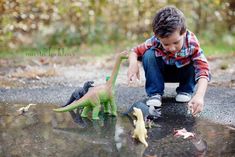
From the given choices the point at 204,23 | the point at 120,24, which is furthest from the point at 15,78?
the point at 204,23

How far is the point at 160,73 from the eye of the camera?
9.78ft

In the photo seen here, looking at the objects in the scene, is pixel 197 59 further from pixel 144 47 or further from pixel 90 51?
pixel 90 51

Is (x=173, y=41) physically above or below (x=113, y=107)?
above

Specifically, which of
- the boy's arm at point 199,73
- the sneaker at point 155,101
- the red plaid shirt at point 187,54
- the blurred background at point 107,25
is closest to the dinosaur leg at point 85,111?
the sneaker at point 155,101

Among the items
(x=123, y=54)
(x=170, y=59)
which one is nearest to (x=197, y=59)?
(x=170, y=59)

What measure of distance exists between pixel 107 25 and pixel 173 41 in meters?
4.27

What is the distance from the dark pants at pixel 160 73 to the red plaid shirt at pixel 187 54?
4 centimetres

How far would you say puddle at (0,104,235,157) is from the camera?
7.02 ft

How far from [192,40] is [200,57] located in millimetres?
115

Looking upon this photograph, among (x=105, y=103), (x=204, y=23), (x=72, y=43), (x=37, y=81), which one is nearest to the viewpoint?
(x=105, y=103)

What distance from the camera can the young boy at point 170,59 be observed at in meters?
2.60

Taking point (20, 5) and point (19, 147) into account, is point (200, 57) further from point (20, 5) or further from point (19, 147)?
point (20, 5)

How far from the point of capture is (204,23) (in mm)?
7129

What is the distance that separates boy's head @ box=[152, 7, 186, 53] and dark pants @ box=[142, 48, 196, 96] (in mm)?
297
